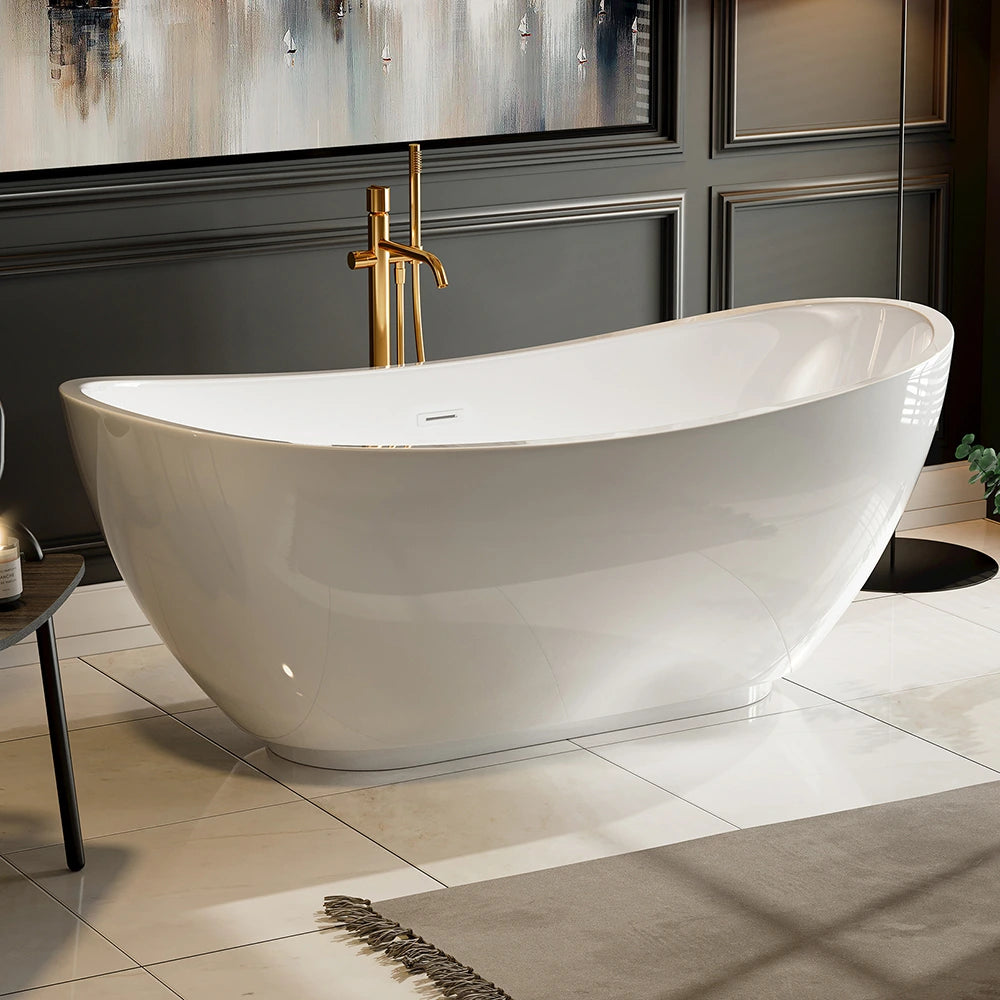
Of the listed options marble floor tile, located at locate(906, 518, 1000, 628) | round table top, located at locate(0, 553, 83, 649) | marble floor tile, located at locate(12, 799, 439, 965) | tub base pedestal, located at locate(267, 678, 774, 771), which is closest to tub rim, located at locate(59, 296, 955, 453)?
round table top, located at locate(0, 553, 83, 649)

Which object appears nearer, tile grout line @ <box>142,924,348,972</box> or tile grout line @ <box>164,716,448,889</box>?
tile grout line @ <box>142,924,348,972</box>

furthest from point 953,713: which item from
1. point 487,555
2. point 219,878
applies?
point 219,878

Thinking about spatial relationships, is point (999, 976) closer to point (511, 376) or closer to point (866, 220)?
point (511, 376)

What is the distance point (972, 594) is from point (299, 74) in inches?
75.0

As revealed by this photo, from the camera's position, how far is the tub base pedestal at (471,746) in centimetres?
278

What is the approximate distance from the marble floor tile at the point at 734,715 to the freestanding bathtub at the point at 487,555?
0.02m

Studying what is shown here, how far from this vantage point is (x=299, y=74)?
11.5 feet

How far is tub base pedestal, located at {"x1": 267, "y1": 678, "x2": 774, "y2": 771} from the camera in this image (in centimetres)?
278

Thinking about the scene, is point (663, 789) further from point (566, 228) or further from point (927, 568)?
point (566, 228)

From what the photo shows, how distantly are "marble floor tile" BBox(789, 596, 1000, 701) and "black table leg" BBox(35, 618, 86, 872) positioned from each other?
1439 millimetres

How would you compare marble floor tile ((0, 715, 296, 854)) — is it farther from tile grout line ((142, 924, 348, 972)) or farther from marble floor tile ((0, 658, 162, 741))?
tile grout line ((142, 924, 348, 972))

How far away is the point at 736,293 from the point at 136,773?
79.9 inches

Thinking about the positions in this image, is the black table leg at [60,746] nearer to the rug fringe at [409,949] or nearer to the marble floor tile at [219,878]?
the marble floor tile at [219,878]

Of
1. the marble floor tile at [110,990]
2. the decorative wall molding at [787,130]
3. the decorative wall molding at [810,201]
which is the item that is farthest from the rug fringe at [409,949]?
the decorative wall molding at [787,130]
